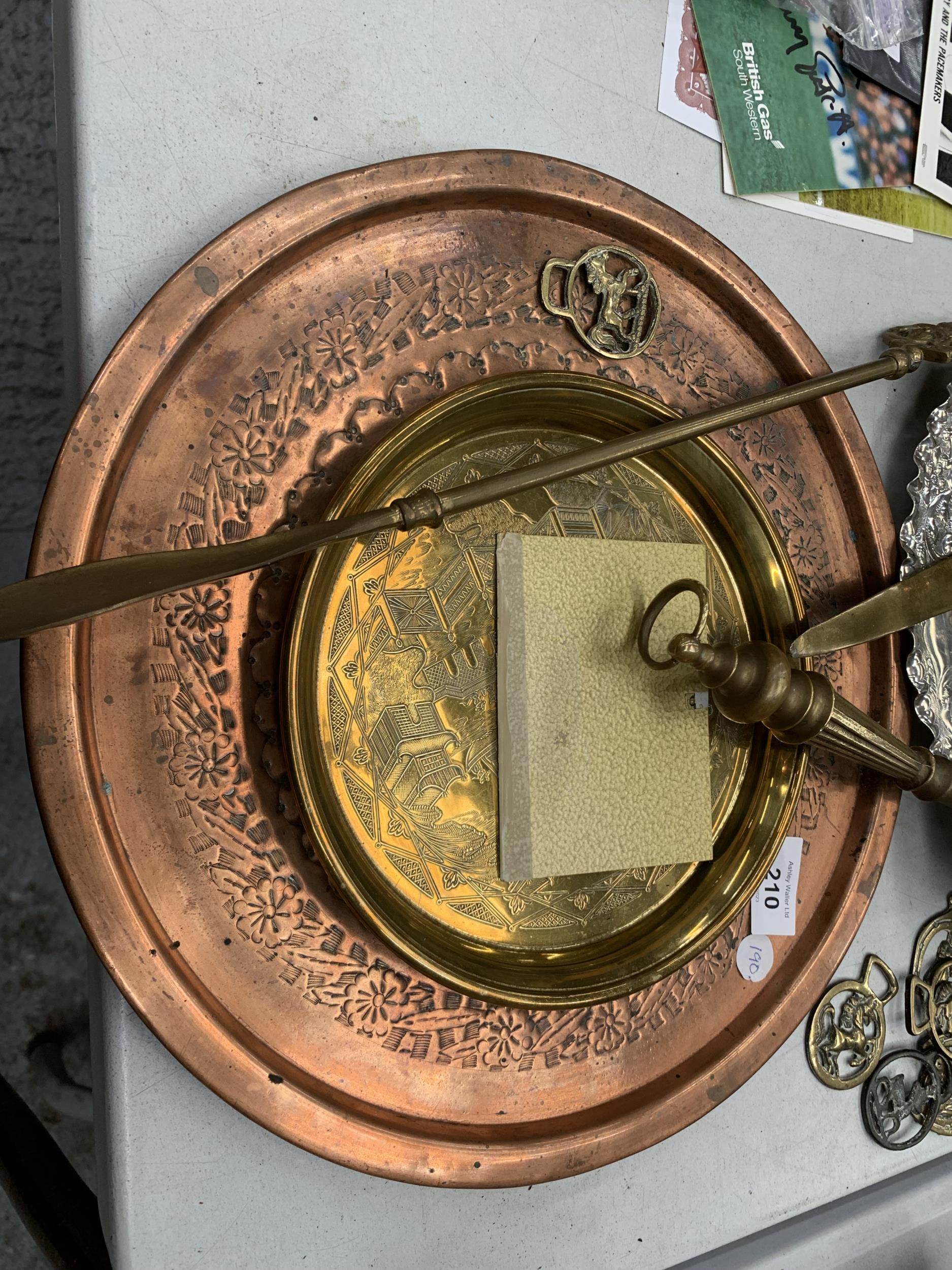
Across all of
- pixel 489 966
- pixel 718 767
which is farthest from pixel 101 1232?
pixel 718 767

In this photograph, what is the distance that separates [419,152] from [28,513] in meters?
0.66

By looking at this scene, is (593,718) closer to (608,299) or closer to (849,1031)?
(608,299)

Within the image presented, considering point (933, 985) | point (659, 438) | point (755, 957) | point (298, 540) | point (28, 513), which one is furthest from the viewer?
point (28, 513)

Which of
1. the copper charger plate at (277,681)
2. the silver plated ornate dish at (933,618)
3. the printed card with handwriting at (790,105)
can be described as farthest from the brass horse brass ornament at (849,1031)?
the printed card with handwriting at (790,105)

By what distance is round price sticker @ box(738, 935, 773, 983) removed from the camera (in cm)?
82

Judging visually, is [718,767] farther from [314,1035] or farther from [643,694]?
[314,1035]

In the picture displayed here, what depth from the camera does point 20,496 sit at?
1112mm

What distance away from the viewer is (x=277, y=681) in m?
0.64

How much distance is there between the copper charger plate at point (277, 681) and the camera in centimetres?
60

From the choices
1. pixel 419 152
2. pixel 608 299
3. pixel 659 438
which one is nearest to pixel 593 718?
pixel 659 438

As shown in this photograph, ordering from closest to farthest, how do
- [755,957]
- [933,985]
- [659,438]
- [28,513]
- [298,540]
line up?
[298,540] → [659,438] → [755,957] → [933,985] → [28,513]

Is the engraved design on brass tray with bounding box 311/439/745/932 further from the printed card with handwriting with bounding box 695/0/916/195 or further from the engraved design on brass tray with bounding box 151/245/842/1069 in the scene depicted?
the printed card with handwriting with bounding box 695/0/916/195

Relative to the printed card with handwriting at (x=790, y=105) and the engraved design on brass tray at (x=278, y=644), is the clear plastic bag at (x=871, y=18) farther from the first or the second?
the engraved design on brass tray at (x=278, y=644)

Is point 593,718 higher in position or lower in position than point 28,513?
lower
